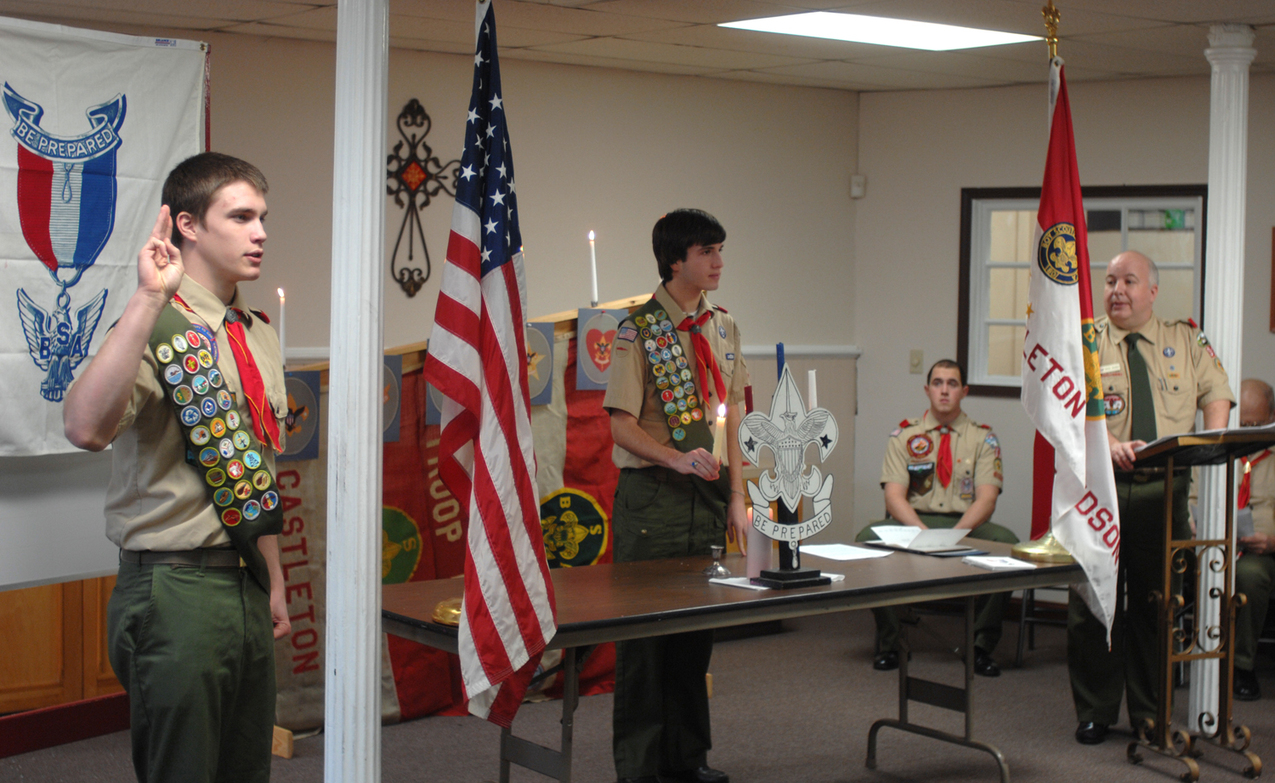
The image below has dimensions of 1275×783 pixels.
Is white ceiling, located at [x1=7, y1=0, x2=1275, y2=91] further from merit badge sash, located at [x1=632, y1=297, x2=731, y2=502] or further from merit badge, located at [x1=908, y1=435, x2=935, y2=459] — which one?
merit badge, located at [x1=908, y1=435, x2=935, y2=459]

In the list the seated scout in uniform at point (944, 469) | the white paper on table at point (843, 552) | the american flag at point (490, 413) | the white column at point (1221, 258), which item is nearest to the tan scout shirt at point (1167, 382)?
the white column at point (1221, 258)

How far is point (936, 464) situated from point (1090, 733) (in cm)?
153

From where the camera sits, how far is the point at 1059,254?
3.84m

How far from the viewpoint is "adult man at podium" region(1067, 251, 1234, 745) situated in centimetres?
411

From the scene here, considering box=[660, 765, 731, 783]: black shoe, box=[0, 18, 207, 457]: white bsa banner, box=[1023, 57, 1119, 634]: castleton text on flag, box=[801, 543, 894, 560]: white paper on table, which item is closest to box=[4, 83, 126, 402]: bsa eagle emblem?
box=[0, 18, 207, 457]: white bsa banner

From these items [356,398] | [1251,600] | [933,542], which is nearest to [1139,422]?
[933,542]

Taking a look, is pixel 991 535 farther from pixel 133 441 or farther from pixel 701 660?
pixel 133 441

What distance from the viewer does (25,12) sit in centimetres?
432

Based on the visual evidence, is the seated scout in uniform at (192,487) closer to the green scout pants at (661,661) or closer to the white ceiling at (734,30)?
the green scout pants at (661,661)

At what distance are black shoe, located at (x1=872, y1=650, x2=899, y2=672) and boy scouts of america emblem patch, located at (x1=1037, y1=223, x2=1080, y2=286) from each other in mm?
1946

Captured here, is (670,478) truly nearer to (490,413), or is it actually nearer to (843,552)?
(843,552)

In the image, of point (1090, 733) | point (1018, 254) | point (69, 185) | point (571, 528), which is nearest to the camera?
point (69, 185)

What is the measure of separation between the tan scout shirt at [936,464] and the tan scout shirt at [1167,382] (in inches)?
51.7

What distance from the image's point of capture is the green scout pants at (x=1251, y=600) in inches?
190
